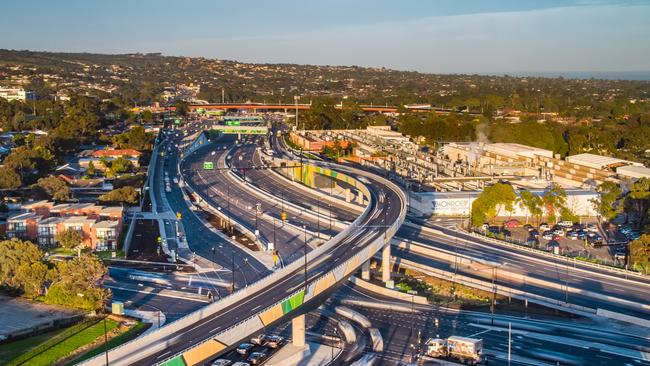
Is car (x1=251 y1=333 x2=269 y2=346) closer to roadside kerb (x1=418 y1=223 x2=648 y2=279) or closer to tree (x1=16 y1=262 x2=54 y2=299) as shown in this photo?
tree (x1=16 y1=262 x2=54 y2=299)

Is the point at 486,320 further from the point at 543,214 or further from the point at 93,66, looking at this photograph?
the point at 93,66

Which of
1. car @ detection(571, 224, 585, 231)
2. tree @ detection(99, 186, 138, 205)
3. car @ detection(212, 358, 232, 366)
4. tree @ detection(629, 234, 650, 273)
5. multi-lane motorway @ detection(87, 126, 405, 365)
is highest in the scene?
multi-lane motorway @ detection(87, 126, 405, 365)

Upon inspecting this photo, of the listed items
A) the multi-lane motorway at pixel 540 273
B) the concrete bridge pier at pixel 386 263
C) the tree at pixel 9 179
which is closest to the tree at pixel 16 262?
the concrete bridge pier at pixel 386 263

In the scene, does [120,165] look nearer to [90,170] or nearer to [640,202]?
[90,170]

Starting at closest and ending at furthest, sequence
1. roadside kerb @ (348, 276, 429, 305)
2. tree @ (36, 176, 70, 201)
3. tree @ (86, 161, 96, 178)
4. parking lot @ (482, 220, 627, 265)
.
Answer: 1. roadside kerb @ (348, 276, 429, 305)
2. parking lot @ (482, 220, 627, 265)
3. tree @ (36, 176, 70, 201)
4. tree @ (86, 161, 96, 178)

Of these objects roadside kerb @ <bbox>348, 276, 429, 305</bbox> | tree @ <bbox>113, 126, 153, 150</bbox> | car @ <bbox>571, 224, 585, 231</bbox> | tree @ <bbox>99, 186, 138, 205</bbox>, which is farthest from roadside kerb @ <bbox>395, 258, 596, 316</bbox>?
tree @ <bbox>113, 126, 153, 150</bbox>

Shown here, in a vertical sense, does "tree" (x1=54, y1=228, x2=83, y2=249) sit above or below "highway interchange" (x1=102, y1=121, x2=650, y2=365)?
above

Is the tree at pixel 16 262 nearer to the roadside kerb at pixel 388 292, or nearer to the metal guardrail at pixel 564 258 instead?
the roadside kerb at pixel 388 292

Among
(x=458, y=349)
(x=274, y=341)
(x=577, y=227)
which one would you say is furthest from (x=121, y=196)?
(x=577, y=227)
